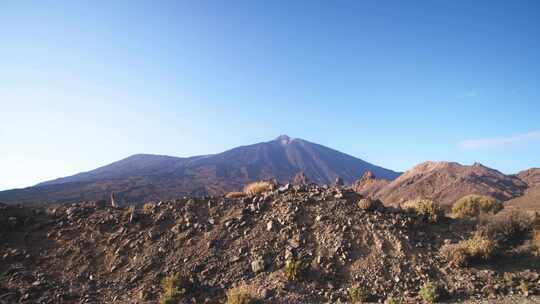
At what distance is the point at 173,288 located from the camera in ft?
28.2

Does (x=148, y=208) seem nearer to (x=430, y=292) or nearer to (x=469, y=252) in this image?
(x=430, y=292)

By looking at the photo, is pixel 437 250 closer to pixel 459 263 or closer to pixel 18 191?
pixel 459 263

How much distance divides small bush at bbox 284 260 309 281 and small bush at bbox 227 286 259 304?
1.15 metres

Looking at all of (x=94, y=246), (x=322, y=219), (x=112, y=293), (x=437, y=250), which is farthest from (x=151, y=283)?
(x=437, y=250)

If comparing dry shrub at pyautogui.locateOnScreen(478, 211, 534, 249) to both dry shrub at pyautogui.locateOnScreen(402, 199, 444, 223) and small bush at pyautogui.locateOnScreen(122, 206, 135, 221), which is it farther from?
small bush at pyautogui.locateOnScreen(122, 206, 135, 221)

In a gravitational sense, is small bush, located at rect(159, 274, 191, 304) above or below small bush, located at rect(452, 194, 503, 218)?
below

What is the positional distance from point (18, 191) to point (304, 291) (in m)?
78.1

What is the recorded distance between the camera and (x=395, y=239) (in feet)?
33.0

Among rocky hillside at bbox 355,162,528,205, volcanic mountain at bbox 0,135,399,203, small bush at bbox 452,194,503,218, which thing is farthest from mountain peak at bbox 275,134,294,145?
small bush at bbox 452,194,503,218

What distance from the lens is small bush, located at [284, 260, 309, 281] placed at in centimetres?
893

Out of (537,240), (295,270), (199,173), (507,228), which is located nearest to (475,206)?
(507,228)

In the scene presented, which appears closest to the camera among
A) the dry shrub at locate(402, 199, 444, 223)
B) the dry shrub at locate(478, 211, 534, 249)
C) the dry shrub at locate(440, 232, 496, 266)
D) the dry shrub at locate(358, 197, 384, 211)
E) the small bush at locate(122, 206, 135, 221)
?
the dry shrub at locate(440, 232, 496, 266)

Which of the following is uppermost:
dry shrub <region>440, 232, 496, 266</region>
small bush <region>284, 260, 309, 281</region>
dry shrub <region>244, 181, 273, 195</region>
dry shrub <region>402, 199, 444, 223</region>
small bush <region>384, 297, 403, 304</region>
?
dry shrub <region>244, 181, 273, 195</region>

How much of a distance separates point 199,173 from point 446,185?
6318 cm
